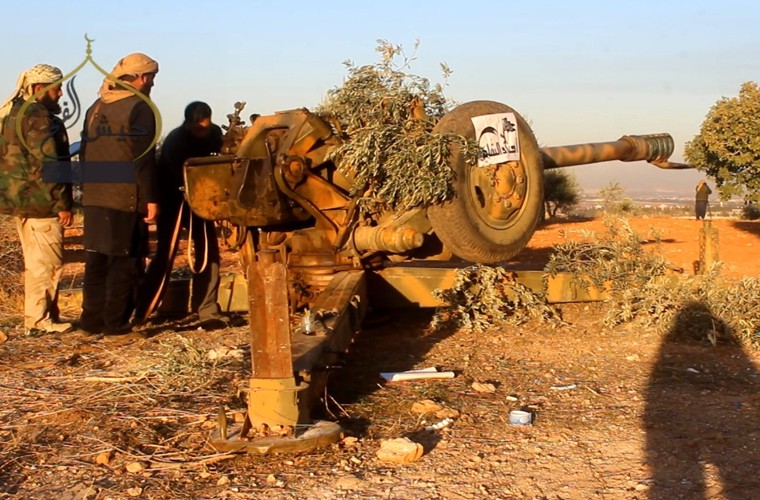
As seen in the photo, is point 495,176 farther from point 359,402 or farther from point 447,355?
point 359,402

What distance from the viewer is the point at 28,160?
277 inches

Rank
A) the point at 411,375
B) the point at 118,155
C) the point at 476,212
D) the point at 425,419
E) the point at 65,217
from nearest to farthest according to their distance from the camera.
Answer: the point at 425,419 → the point at 411,375 → the point at 476,212 → the point at 118,155 → the point at 65,217

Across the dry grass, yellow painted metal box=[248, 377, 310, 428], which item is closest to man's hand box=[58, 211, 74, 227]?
the dry grass

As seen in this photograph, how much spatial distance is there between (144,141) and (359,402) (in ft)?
9.51

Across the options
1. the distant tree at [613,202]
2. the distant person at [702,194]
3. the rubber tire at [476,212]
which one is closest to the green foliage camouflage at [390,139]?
the rubber tire at [476,212]

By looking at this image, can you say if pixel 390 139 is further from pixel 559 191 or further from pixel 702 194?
pixel 559 191

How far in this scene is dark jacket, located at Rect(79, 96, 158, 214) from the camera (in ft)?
21.9

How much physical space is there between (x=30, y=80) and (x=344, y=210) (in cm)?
274

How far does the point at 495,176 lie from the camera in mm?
6500

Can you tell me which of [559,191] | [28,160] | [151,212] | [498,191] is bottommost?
[559,191]

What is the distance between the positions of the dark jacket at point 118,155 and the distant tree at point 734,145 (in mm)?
11391

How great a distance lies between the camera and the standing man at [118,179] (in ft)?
22.0

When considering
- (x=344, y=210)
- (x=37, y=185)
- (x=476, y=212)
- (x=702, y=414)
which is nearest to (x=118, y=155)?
(x=37, y=185)

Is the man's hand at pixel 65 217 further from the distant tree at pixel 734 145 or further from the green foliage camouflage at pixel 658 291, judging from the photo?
the distant tree at pixel 734 145
